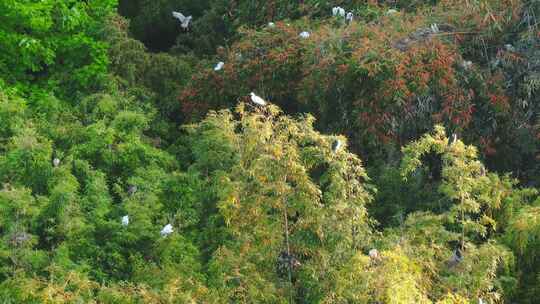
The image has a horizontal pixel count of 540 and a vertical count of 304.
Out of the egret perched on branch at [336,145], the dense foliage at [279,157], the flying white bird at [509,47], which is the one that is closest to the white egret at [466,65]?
the dense foliage at [279,157]

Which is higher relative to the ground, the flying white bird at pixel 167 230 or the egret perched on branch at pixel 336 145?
the egret perched on branch at pixel 336 145

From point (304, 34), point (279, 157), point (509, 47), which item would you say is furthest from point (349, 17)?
point (279, 157)

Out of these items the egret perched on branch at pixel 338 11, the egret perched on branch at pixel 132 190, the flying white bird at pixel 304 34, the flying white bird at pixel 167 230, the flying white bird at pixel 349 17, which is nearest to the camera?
the flying white bird at pixel 167 230

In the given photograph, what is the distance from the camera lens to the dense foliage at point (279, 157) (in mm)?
4180

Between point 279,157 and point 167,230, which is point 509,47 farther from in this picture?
point 167,230

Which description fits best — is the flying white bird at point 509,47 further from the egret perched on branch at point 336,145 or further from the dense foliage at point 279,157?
the egret perched on branch at point 336,145

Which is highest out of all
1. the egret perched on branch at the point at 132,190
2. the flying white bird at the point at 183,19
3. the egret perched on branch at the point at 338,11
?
the egret perched on branch at the point at 338,11

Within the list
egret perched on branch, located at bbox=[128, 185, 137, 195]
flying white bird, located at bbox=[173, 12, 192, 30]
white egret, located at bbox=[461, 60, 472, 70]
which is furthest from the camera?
flying white bird, located at bbox=[173, 12, 192, 30]

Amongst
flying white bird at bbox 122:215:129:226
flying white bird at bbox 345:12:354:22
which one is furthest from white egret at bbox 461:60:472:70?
flying white bird at bbox 122:215:129:226

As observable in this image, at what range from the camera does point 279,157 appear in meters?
4.13

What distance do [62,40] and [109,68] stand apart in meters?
0.54

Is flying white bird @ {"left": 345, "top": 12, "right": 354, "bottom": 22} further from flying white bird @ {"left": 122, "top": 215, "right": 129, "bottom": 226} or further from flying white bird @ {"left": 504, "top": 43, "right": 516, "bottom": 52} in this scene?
flying white bird @ {"left": 122, "top": 215, "right": 129, "bottom": 226}

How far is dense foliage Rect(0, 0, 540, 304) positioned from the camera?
13.7ft

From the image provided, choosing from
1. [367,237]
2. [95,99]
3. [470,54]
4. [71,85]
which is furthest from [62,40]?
[367,237]
